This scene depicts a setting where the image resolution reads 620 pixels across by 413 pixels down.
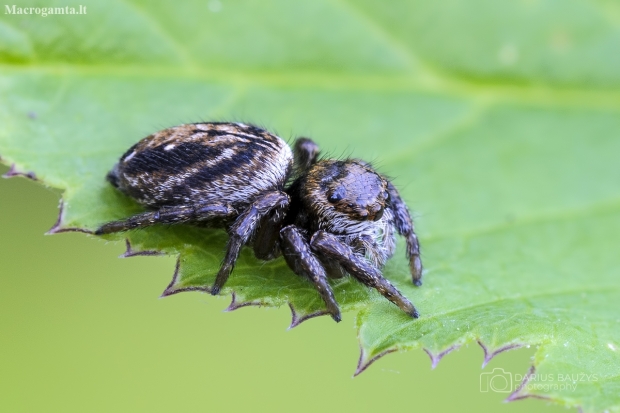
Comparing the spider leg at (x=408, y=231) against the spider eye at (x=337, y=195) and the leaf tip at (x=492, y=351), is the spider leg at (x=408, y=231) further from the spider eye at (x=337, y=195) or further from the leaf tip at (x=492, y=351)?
the leaf tip at (x=492, y=351)

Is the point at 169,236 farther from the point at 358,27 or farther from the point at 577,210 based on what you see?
the point at 577,210

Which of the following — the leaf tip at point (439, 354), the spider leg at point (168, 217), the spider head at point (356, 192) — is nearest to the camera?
Answer: the leaf tip at point (439, 354)

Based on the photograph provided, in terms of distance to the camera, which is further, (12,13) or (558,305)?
(12,13)

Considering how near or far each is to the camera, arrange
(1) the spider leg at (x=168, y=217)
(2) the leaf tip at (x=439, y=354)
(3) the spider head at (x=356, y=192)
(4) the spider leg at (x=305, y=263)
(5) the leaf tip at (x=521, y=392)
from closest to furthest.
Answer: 1. (5) the leaf tip at (x=521, y=392)
2. (2) the leaf tip at (x=439, y=354)
3. (4) the spider leg at (x=305, y=263)
4. (1) the spider leg at (x=168, y=217)
5. (3) the spider head at (x=356, y=192)

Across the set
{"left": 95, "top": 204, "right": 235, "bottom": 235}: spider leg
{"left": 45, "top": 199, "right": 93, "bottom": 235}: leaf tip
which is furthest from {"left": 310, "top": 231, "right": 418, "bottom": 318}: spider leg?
{"left": 45, "top": 199, "right": 93, "bottom": 235}: leaf tip

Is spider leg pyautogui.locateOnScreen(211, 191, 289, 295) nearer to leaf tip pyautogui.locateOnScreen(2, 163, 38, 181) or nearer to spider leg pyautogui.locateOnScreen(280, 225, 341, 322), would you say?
spider leg pyautogui.locateOnScreen(280, 225, 341, 322)

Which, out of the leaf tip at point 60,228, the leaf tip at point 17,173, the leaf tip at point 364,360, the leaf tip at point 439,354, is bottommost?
the leaf tip at point 364,360

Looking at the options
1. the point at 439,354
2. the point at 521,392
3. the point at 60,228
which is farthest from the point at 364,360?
the point at 60,228

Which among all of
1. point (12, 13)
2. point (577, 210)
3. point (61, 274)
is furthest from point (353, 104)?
point (61, 274)

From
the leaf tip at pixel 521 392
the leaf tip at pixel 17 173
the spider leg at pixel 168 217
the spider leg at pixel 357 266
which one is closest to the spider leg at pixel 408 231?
the spider leg at pixel 357 266
